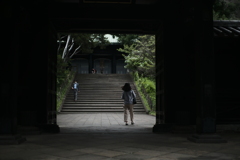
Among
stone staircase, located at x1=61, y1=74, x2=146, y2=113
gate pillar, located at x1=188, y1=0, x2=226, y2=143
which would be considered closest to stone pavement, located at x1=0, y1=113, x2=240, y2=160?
gate pillar, located at x1=188, y1=0, x2=226, y2=143

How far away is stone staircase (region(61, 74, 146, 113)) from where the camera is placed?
781 inches

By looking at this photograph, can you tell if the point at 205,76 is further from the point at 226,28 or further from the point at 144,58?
the point at 144,58

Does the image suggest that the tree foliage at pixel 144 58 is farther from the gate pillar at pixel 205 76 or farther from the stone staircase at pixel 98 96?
the gate pillar at pixel 205 76

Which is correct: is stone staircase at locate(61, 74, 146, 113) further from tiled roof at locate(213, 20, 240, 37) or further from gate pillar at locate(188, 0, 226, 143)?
gate pillar at locate(188, 0, 226, 143)

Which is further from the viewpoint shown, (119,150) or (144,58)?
(144,58)

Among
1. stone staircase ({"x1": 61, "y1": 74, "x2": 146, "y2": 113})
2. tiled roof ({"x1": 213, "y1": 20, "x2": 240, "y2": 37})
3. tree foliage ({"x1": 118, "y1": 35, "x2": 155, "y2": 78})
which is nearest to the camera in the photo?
tiled roof ({"x1": 213, "y1": 20, "x2": 240, "y2": 37})

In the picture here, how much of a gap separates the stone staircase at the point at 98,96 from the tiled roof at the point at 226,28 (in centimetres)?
1144

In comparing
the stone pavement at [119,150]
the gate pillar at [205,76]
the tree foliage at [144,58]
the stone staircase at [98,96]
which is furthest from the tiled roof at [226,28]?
the tree foliage at [144,58]

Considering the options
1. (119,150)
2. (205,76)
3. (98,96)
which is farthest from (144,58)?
(119,150)

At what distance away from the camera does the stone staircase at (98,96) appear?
19828mm

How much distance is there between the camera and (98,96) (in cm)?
2247

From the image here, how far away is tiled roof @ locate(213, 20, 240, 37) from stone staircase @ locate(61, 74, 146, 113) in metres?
11.4

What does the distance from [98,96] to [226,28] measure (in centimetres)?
1529

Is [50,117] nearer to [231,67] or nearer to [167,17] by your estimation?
[167,17]
